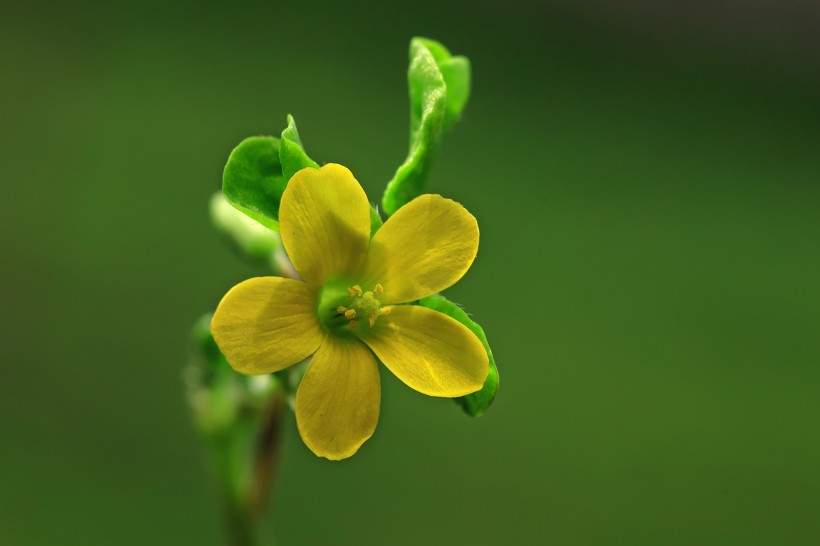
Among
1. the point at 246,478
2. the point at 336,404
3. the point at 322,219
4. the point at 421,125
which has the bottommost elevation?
the point at 246,478

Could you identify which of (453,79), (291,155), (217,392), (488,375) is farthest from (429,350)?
(217,392)

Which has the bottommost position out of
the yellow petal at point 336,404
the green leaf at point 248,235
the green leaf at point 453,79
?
the yellow petal at point 336,404

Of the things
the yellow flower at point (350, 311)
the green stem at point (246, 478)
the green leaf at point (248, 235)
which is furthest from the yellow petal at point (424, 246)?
the green stem at point (246, 478)

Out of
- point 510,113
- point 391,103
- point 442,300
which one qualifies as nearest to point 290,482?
point 442,300

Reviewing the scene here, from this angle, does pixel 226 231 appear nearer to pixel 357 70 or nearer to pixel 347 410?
pixel 347 410

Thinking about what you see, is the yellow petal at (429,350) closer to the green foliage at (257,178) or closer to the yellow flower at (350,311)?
the yellow flower at (350,311)

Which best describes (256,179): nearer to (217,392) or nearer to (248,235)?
(248,235)

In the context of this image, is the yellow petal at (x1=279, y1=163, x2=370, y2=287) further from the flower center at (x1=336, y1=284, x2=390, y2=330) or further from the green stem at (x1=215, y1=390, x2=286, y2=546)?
the green stem at (x1=215, y1=390, x2=286, y2=546)
